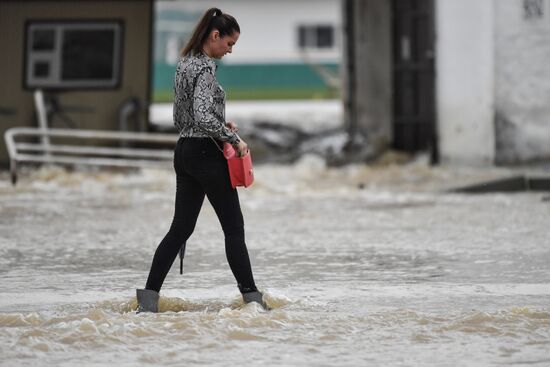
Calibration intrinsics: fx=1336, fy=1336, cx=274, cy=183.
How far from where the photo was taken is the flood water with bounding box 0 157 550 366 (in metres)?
6.67

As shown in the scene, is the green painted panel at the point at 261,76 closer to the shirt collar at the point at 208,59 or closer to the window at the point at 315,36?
the window at the point at 315,36

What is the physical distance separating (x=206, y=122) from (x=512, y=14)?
13029mm

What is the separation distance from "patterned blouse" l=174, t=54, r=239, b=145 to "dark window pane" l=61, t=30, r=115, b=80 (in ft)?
51.4

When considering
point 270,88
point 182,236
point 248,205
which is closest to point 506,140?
point 248,205

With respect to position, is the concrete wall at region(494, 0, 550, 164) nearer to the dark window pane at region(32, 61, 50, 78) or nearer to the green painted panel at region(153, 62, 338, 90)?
the dark window pane at region(32, 61, 50, 78)

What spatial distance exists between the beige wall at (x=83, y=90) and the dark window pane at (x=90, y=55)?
24 centimetres

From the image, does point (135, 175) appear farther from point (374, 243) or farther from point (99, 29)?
point (374, 243)

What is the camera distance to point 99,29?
23.0 metres

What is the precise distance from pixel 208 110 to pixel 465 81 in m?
13.2

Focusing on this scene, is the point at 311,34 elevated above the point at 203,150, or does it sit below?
above

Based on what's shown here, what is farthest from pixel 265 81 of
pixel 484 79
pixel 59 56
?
pixel 484 79

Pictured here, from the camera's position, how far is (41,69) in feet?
75.2

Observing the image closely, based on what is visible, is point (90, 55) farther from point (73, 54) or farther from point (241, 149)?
point (241, 149)

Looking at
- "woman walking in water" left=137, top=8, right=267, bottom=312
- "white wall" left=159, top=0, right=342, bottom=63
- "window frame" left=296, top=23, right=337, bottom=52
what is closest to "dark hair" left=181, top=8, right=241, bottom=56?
"woman walking in water" left=137, top=8, right=267, bottom=312
